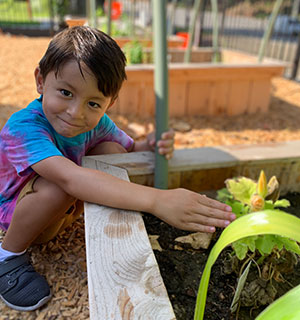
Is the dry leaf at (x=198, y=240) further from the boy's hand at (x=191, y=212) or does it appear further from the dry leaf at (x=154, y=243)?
the boy's hand at (x=191, y=212)

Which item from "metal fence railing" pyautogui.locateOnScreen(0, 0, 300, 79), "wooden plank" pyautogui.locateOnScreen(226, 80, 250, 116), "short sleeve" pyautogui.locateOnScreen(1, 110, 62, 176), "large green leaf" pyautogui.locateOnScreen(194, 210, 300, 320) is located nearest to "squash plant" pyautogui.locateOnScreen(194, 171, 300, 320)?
"large green leaf" pyautogui.locateOnScreen(194, 210, 300, 320)

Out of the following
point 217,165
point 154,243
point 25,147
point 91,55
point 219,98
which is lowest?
point 219,98

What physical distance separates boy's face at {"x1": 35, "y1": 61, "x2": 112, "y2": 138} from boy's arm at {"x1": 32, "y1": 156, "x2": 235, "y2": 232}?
0.51 ft

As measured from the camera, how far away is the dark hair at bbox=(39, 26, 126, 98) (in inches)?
42.1

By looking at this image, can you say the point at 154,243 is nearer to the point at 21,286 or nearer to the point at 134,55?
the point at 21,286

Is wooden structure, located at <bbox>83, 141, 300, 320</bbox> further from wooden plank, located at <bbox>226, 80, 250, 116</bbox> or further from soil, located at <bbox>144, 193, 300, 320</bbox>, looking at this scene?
wooden plank, located at <bbox>226, 80, 250, 116</bbox>

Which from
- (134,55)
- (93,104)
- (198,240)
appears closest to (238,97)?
(134,55)

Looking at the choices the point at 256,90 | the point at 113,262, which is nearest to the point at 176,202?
the point at 113,262

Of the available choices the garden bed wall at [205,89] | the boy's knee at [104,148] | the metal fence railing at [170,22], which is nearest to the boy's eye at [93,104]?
the boy's knee at [104,148]

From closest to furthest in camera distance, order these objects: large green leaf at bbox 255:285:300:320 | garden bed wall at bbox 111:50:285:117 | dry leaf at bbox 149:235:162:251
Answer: large green leaf at bbox 255:285:300:320 → dry leaf at bbox 149:235:162:251 → garden bed wall at bbox 111:50:285:117

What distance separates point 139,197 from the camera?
1013 mm

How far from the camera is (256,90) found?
356 centimetres

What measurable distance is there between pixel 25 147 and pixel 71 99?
8.4 inches

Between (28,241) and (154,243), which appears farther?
(154,243)
